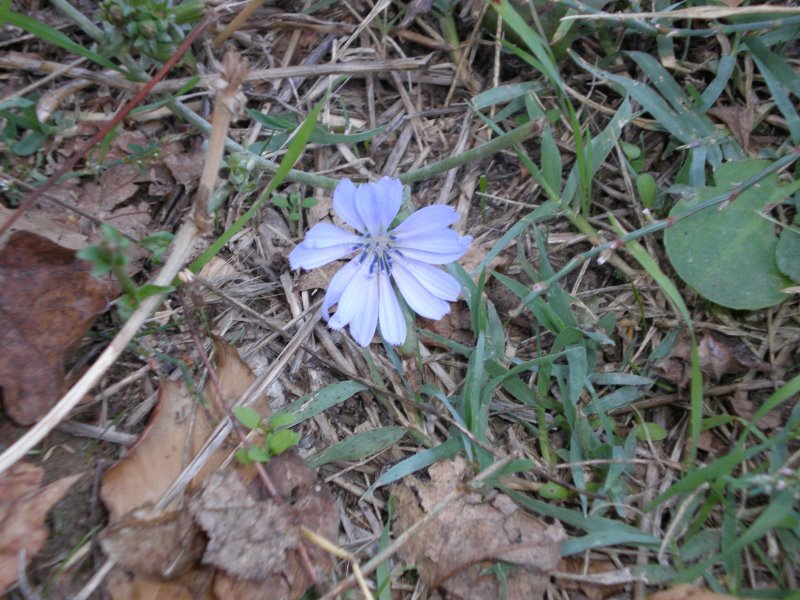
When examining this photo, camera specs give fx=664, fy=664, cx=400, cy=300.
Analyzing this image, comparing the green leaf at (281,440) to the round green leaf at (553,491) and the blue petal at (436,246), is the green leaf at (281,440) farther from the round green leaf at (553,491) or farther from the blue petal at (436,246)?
the round green leaf at (553,491)

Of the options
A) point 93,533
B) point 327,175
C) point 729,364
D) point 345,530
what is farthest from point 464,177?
point 93,533

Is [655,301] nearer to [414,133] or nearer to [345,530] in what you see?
[414,133]

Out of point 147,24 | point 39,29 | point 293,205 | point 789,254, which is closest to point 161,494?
point 293,205

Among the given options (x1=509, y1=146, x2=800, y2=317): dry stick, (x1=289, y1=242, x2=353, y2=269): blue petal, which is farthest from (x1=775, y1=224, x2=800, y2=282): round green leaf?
(x1=289, y1=242, x2=353, y2=269): blue petal

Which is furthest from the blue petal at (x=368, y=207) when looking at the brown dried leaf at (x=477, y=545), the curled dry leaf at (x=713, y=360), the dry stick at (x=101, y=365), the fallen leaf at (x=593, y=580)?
the fallen leaf at (x=593, y=580)

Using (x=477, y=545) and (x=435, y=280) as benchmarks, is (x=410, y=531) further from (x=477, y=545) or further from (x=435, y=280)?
(x=435, y=280)
